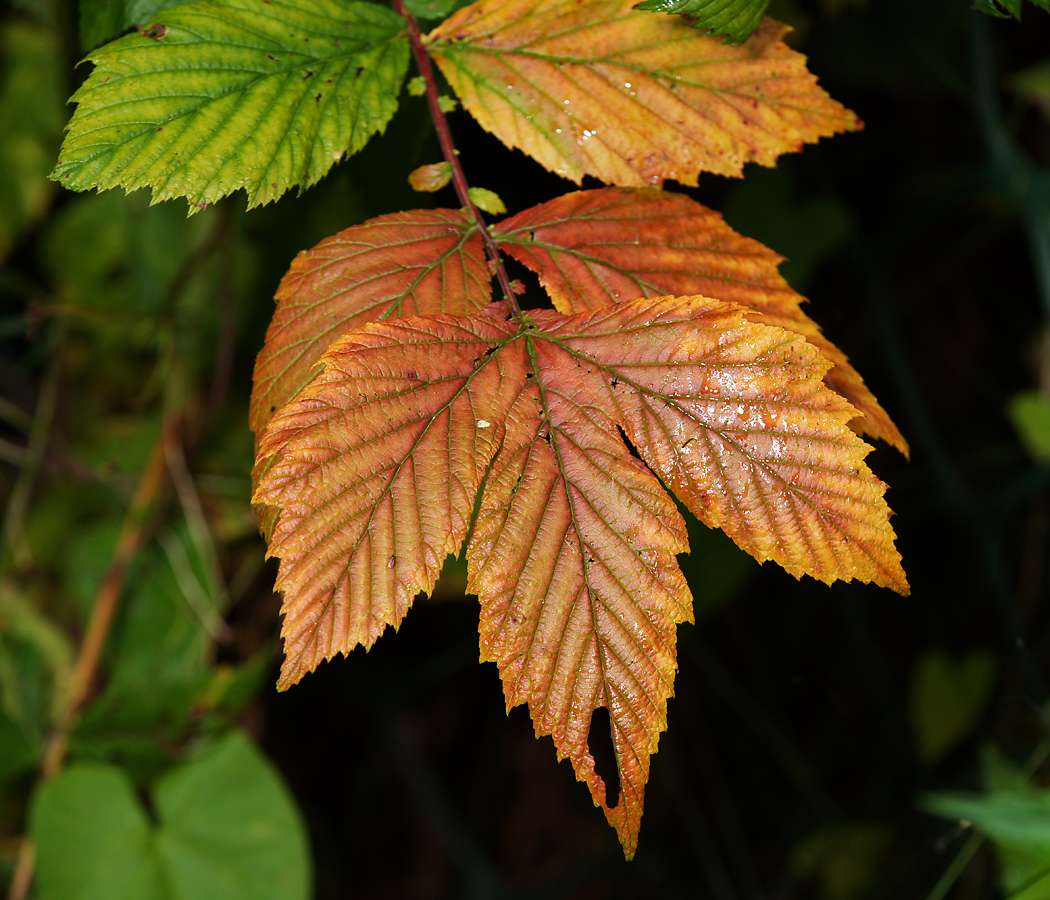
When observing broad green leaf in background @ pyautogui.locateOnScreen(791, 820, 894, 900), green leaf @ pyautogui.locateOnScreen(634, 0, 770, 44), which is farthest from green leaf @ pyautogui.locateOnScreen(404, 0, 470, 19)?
broad green leaf in background @ pyautogui.locateOnScreen(791, 820, 894, 900)

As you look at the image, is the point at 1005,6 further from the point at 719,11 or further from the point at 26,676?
the point at 26,676

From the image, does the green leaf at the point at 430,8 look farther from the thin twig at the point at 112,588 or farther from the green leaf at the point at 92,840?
the green leaf at the point at 92,840

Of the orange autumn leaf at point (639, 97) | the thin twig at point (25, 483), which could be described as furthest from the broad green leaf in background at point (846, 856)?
the thin twig at point (25, 483)

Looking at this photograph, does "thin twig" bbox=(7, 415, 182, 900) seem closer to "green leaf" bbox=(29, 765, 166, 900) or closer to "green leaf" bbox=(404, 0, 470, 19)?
"green leaf" bbox=(29, 765, 166, 900)

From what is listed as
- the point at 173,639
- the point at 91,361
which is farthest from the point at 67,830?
the point at 91,361

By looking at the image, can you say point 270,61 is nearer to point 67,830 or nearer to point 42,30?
Answer: point 67,830
